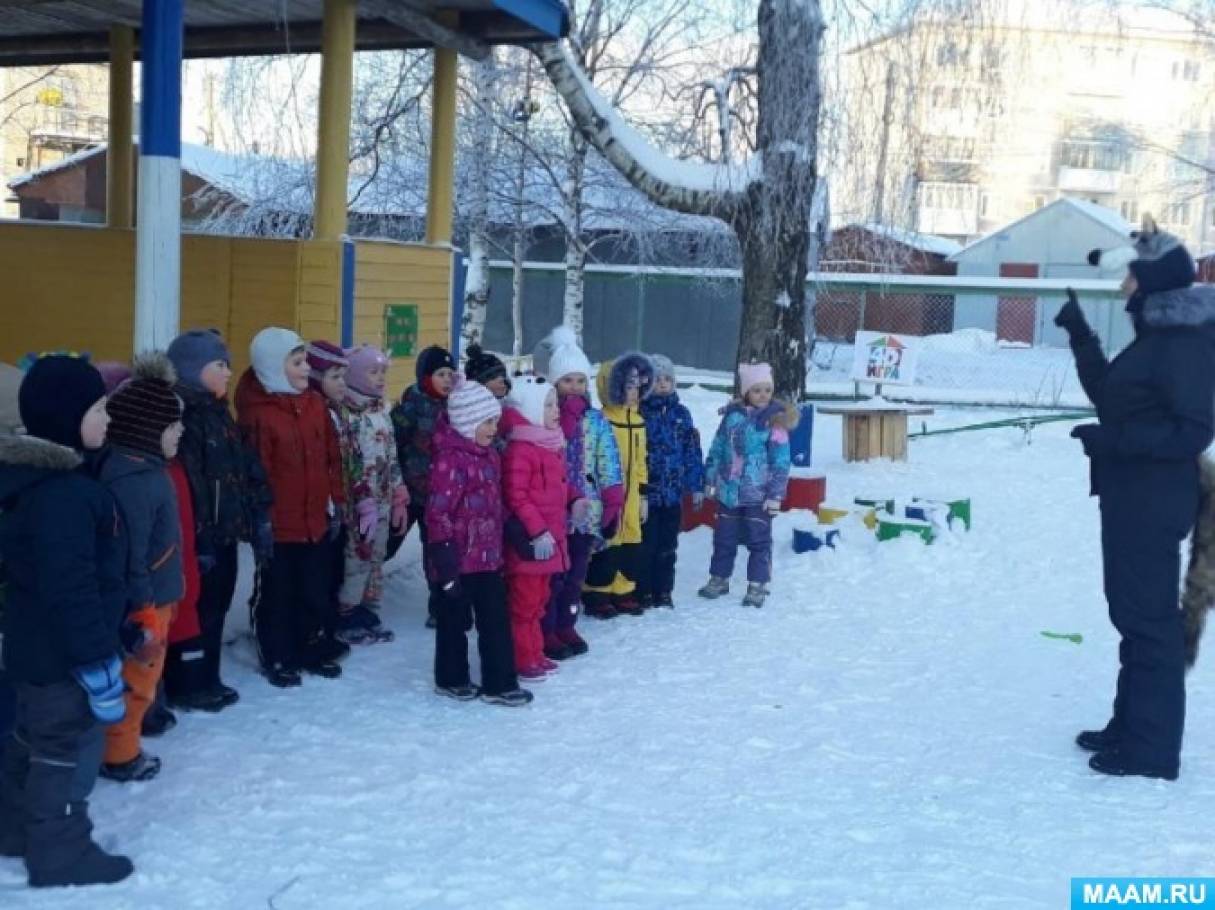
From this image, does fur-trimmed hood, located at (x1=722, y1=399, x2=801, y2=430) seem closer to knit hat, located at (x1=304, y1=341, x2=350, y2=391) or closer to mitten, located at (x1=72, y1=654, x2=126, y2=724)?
knit hat, located at (x1=304, y1=341, x2=350, y2=391)

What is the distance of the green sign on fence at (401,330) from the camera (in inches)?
319

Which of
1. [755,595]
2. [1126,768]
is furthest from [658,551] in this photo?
[1126,768]

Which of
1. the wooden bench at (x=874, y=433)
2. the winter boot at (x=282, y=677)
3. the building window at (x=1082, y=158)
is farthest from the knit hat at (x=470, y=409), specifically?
the building window at (x=1082, y=158)

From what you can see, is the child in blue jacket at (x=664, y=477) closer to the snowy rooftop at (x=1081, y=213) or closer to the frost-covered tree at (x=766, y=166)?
the frost-covered tree at (x=766, y=166)

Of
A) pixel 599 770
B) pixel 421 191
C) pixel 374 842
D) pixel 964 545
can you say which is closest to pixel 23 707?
pixel 374 842

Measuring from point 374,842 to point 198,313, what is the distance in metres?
4.67

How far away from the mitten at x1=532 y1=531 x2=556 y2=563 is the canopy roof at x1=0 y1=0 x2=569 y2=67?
12.0 feet

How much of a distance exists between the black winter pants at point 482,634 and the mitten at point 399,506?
89 cm

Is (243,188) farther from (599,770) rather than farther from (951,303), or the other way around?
(599,770)

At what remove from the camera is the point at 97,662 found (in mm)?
3652

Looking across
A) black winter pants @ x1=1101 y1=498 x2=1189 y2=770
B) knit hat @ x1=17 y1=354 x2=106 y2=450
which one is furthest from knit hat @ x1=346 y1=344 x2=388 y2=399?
black winter pants @ x1=1101 y1=498 x2=1189 y2=770

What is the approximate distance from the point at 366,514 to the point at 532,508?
0.92 meters

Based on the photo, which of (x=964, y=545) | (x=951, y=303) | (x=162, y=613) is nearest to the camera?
(x=162, y=613)

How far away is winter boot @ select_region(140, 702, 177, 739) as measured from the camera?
16.2 feet
